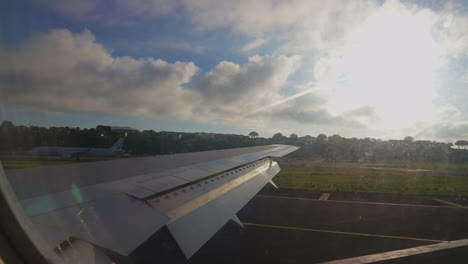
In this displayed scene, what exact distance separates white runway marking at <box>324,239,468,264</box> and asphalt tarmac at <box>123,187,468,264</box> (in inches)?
5.7

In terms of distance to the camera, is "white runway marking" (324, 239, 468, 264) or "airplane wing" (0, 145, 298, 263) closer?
"airplane wing" (0, 145, 298, 263)

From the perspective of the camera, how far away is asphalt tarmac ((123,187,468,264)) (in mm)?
5344

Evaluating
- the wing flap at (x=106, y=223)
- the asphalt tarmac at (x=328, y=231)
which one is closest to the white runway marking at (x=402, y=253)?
the asphalt tarmac at (x=328, y=231)

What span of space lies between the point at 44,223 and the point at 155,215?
0.76m

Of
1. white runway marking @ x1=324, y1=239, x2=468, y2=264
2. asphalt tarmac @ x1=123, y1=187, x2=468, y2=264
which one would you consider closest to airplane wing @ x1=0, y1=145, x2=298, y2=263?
asphalt tarmac @ x1=123, y1=187, x2=468, y2=264

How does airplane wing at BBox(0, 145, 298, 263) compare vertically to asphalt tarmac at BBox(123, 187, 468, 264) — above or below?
above

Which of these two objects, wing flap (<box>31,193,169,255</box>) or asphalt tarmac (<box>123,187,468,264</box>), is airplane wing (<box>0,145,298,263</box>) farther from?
asphalt tarmac (<box>123,187,468,264</box>)

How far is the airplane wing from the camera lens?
1.68 metres

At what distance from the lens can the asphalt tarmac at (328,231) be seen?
534 centimetres

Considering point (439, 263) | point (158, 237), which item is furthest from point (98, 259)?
point (439, 263)

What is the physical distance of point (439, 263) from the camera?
5.21 m

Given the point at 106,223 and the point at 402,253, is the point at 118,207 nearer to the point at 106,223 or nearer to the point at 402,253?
the point at 106,223

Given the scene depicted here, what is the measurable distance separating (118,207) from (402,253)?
5.72 meters

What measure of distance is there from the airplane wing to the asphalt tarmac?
270mm
